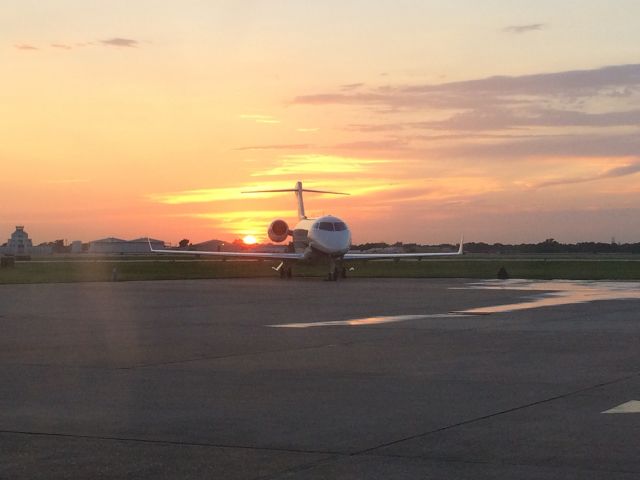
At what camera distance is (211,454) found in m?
7.50

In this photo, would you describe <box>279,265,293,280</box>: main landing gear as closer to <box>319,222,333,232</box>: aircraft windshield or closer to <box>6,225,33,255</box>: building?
<box>319,222,333,232</box>: aircraft windshield

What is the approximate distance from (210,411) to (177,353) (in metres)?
5.46

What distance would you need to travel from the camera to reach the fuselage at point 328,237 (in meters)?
48.5

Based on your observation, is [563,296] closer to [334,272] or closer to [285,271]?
[334,272]

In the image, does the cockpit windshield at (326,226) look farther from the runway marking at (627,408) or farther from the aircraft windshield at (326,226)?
the runway marking at (627,408)

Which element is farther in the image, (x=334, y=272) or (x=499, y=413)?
(x=334, y=272)

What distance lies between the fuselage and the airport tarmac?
26589 millimetres

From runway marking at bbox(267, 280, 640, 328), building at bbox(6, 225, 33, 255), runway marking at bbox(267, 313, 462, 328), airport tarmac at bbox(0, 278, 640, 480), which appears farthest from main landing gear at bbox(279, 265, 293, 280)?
building at bbox(6, 225, 33, 255)

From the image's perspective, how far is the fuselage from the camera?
4847 cm

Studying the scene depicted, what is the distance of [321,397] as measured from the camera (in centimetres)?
1025

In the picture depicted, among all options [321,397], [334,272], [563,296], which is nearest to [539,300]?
[563,296]

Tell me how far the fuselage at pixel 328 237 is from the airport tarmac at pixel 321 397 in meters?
26.6

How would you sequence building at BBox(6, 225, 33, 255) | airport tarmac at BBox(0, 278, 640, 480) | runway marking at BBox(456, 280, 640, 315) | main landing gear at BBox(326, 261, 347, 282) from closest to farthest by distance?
airport tarmac at BBox(0, 278, 640, 480), runway marking at BBox(456, 280, 640, 315), main landing gear at BBox(326, 261, 347, 282), building at BBox(6, 225, 33, 255)

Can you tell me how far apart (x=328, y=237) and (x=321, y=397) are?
3826 centimetres
